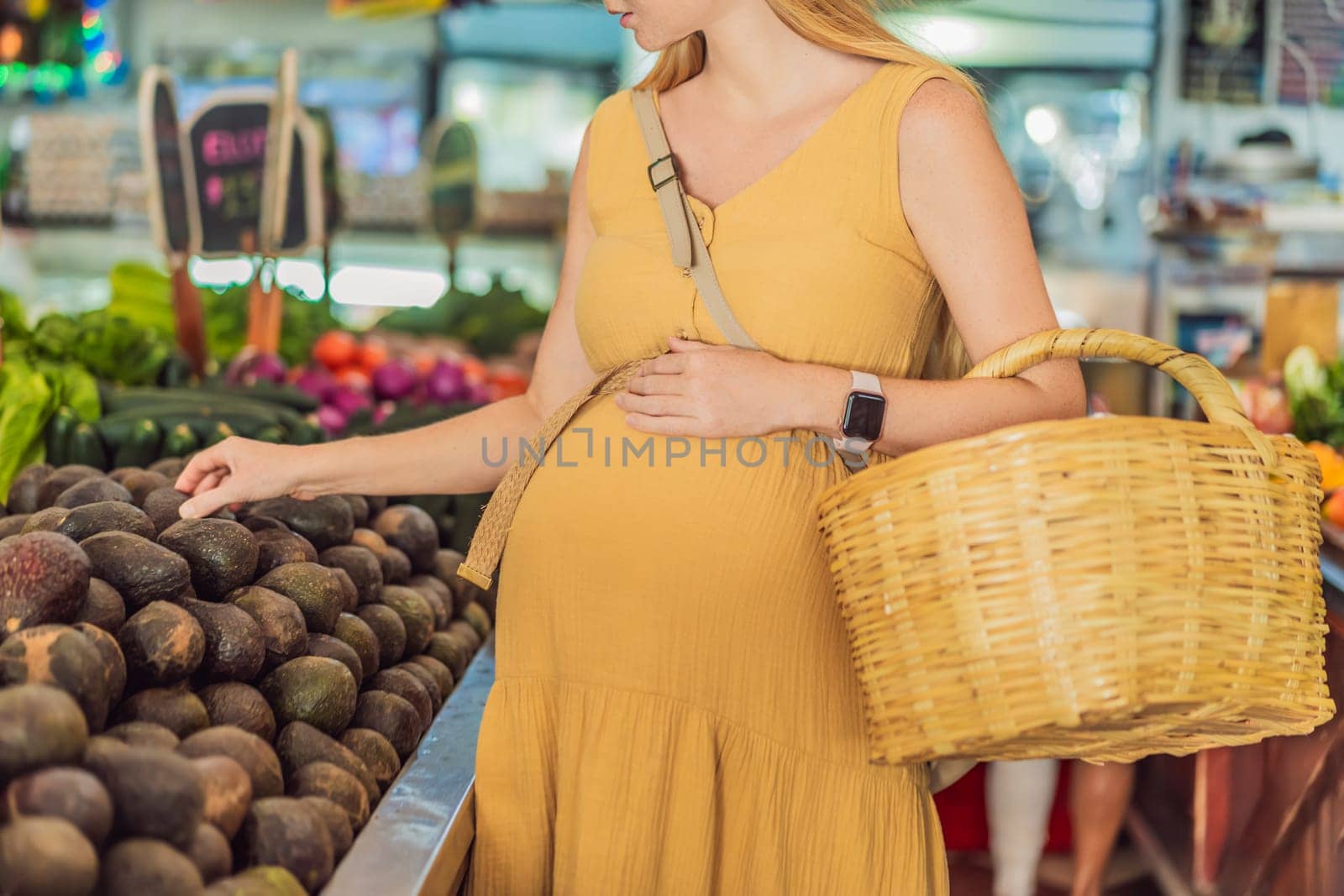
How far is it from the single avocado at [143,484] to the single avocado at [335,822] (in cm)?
73

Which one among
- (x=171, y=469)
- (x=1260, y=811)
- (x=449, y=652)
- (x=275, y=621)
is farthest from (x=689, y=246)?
(x=1260, y=811)

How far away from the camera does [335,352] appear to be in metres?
4.29

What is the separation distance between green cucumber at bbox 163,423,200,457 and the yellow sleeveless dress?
1.35 metres

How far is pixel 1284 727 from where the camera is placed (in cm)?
136

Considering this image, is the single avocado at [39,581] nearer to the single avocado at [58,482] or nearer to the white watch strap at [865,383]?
the single avocado at [58,482]

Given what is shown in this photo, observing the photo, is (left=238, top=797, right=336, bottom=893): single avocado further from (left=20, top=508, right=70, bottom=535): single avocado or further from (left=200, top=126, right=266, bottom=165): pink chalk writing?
(left=200, top=126, right=266, bottom=165): pink chalk writing

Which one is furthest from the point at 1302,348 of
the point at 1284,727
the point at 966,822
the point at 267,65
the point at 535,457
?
the point at 267,65

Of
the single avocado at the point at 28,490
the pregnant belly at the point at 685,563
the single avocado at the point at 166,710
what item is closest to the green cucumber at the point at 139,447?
the single avocado at the point at 28,490

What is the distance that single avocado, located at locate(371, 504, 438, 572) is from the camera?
2209 mm

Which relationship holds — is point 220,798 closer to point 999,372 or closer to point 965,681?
point 965,681

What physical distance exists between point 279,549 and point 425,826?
1.69ft

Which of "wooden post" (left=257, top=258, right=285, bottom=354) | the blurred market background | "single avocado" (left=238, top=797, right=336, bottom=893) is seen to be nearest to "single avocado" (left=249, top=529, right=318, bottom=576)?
"single avocado" (left=238, top=797, right=336, bottom=893)

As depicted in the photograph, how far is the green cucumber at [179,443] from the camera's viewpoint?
2.58 metres

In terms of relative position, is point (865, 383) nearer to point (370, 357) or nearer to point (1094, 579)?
point (1094, 579)
